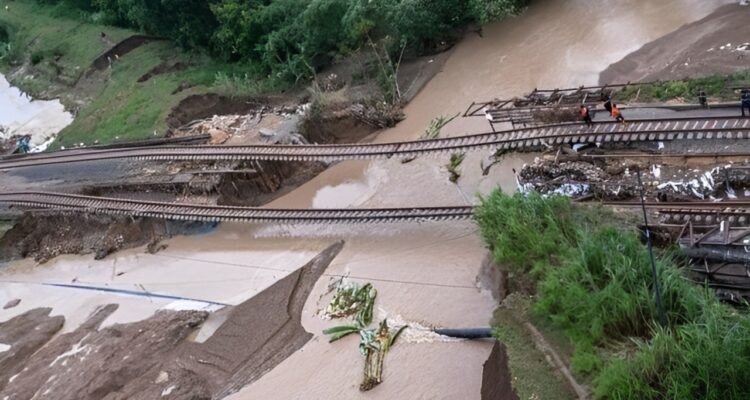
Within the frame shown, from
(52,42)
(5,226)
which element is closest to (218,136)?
(5,226)

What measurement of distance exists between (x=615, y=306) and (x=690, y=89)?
1129 centimetres

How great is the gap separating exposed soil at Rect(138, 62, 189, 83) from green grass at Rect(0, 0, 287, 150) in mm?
370

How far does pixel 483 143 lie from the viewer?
19.7 m

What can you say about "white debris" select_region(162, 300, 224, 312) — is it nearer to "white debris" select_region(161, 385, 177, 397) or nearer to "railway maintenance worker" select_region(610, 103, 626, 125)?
"white debris" select_region(161, 385, 177, 397)

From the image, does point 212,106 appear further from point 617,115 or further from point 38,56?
point 38,56

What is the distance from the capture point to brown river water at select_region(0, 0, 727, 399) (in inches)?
621

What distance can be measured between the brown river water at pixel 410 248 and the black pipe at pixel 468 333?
187mm

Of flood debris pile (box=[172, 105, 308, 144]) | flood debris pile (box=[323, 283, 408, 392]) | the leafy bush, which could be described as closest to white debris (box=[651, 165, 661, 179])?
flood debris pile (box=[323, 283, 408, 392])

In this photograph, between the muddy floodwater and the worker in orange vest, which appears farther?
the muddy floodwater

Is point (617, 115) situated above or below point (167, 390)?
above

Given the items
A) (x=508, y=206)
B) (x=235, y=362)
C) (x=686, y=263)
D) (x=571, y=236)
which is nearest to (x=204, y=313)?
(x=235, y=362)

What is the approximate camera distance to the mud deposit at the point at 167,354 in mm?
16656

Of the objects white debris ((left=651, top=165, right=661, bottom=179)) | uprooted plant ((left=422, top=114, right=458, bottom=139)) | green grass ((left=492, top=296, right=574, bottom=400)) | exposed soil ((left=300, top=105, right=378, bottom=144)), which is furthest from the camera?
exposed soil ((left=300, top=105, right=378, bottom=144))

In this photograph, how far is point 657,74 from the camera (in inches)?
880
